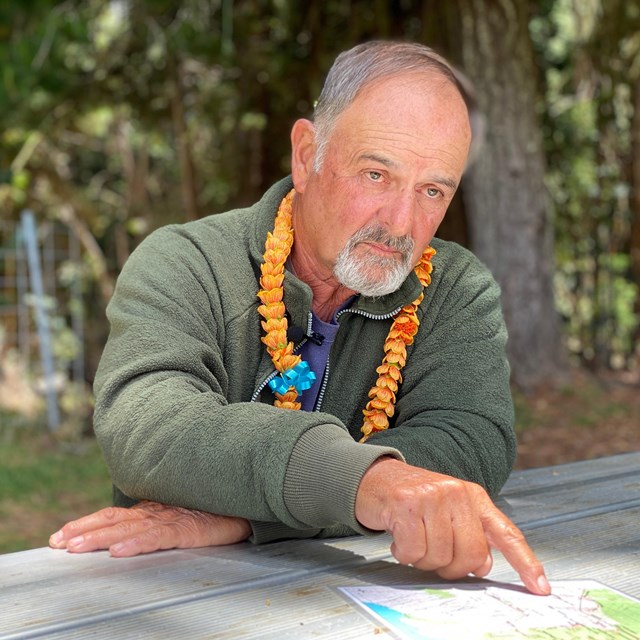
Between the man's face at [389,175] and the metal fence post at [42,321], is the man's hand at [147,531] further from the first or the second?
the metal fence post at [42,321]

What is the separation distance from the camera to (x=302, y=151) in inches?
85.7

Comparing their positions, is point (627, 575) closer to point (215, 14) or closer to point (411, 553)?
point (411, 553)

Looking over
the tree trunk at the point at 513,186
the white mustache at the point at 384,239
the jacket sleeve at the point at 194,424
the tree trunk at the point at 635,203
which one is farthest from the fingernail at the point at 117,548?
the tree trunk at the point at 635,203

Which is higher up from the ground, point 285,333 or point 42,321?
point 285,333

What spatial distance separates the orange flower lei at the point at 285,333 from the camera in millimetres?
2029

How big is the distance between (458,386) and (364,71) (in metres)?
0.71

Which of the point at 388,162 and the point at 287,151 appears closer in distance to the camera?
the point at 388,162

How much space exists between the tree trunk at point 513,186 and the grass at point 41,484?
314 cm

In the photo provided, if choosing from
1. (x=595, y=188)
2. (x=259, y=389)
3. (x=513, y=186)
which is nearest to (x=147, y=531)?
(x=259, y=389)

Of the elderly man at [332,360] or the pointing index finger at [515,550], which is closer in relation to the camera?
the pointing index finger at [515,550]

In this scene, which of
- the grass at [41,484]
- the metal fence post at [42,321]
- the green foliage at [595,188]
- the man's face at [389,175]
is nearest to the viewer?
the man's face at [389,175]

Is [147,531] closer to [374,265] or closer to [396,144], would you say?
[374,265]

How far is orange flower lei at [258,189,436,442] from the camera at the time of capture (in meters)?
2.03

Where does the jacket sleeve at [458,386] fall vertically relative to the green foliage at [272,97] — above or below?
below
